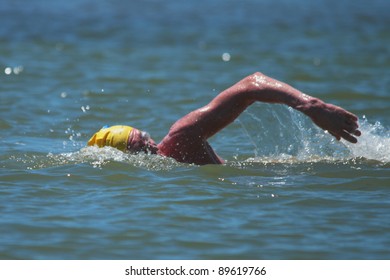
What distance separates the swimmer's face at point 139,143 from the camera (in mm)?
8328

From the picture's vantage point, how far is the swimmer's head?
27.3 ft

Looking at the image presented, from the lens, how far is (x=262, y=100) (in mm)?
8047

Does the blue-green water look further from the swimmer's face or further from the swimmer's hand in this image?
the swimmer's hand

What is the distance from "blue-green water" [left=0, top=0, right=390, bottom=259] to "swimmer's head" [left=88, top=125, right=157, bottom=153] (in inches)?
4.7

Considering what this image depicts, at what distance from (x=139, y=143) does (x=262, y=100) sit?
1199 millimetres

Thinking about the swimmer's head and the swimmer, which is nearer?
the swimmer

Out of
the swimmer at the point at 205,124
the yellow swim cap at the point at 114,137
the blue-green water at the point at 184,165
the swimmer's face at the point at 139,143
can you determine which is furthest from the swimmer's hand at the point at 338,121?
the yellow swim cap at the point at 114,137

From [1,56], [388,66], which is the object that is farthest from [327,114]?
[1,56]

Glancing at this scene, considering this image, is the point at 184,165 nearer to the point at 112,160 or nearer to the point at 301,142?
the point at 112,160

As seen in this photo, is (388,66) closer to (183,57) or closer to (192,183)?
(183,57)

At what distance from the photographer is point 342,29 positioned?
22562 mm

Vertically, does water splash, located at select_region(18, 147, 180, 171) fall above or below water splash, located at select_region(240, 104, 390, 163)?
below

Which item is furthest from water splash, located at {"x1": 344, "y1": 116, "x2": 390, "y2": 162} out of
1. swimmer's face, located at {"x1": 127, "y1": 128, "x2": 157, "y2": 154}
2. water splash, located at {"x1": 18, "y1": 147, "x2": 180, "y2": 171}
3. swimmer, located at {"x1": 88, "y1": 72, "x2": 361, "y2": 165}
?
swimmer's face, located at {"x1": 127, "y1": 128, "x2": 157, "y2": 154}
